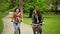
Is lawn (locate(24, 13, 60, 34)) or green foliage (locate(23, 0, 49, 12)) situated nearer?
lawn (locate(24, 13, 60, 34))

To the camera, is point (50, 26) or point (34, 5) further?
point (34, 5)

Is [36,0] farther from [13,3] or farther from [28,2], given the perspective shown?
[13,3]

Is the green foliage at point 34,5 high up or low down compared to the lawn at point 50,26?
up

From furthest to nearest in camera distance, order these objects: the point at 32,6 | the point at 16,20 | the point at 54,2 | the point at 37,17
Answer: the point at 54,2 < the point at 32,6 < the point at 16,20 < the point at 37,17

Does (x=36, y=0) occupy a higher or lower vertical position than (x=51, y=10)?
higher

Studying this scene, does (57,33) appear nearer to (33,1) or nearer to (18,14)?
(18,14)

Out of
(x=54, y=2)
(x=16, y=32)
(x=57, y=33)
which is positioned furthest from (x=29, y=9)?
(x=16, y=32)

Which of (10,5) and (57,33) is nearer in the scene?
(57,33)

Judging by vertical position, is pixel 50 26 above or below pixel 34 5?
below

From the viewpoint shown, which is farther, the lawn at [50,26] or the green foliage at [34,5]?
the green foliage at [34,5]

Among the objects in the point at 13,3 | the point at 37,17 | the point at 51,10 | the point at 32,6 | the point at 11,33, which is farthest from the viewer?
the point at 51,10

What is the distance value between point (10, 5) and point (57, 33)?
2534cm

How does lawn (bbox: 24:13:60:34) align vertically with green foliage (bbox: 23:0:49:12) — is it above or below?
below

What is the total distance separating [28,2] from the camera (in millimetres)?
39781
